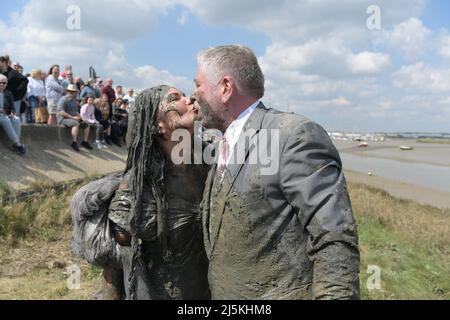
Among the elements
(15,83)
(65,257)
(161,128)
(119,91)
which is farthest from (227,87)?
(119,91)

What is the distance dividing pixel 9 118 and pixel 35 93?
273cm

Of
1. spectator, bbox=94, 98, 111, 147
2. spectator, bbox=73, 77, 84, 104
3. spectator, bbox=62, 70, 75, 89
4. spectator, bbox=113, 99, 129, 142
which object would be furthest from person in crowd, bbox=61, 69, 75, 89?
spectator, bbox=113, 99, 129, 142

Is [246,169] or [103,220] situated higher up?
[246,169]

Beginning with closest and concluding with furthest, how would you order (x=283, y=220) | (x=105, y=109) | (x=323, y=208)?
(x=323, y=208) → (x=283, y=220) → (x=105, y=109)

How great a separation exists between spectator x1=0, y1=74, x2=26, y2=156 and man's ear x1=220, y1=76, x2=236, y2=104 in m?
8.20

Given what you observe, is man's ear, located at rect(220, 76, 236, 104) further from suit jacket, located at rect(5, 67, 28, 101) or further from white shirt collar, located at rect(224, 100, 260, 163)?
suit jacket, located at rect(5, 67, 28, 101)

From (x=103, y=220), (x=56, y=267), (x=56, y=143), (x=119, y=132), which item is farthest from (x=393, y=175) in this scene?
(x=103, y=220)

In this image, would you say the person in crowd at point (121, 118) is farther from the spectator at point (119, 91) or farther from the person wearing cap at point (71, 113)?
the person wearing cap at point (71, 113)

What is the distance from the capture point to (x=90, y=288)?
18.0ft

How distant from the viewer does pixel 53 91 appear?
12055 millimetres

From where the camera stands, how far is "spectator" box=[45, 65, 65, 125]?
12.1m

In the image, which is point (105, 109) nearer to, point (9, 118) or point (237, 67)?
point (9, 118)
